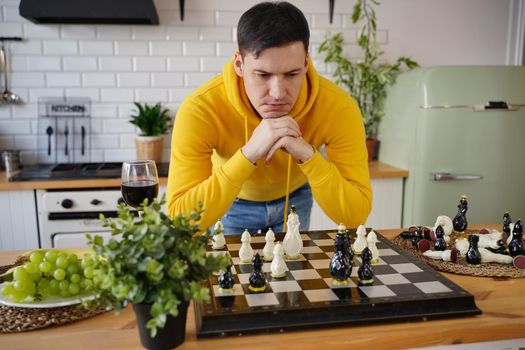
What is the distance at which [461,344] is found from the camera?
1066 mm

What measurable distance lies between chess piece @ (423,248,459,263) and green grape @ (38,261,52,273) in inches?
41.3

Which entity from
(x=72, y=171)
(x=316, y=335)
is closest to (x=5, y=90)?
(x=72, y=171)

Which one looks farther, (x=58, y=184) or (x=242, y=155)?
(x=58, y=184)

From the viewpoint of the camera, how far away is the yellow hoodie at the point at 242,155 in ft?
5.37

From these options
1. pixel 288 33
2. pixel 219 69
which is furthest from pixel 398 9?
pixel 288 33

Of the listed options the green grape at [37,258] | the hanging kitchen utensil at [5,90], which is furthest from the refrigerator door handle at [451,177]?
the hanging kitchen utensil at [5,90]

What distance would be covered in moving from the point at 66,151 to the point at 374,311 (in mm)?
2822

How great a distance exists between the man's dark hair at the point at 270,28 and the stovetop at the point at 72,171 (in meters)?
1.62

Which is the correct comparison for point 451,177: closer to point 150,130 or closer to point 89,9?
point 150,130

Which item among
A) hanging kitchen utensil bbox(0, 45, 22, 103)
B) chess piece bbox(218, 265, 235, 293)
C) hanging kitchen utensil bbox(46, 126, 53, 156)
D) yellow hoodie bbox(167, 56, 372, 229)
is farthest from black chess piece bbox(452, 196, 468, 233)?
hanging kitchen utensil bbox(0, 45, 22, 103)

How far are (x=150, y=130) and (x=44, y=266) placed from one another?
2.20 meters

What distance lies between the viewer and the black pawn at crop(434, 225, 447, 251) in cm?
151

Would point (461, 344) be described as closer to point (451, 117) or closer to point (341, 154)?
point (341, 154)

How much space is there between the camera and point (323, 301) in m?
1.09
